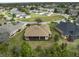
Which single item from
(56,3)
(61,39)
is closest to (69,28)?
(61,39)

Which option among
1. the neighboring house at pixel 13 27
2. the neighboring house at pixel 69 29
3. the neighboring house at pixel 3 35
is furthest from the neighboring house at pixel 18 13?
the neighboring house at pixel 69 29

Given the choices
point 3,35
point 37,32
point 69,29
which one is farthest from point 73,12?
point 3,35

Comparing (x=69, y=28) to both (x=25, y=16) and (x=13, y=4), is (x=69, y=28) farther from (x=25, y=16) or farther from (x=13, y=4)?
(x=13, y=4)

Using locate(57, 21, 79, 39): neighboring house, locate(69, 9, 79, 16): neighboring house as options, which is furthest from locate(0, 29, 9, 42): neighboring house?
locate(69, 9, 79, 16): neighboring house

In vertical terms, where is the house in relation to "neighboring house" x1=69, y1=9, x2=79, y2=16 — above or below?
below

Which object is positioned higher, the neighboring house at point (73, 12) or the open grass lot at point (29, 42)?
the neighboring house at point (73, 12)

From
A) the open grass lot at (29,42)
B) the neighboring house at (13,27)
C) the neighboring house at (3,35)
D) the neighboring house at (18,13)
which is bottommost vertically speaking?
the open grass lot at (29,42)

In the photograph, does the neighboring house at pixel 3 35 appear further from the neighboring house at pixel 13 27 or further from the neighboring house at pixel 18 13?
the neighboring house at pixel 18 13

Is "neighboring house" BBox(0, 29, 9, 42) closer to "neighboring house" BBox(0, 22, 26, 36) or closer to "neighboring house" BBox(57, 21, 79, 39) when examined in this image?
"neighboring house" BBox(0, 22, 26, 36)

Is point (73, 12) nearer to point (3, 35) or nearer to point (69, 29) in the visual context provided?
point (69, 29)
